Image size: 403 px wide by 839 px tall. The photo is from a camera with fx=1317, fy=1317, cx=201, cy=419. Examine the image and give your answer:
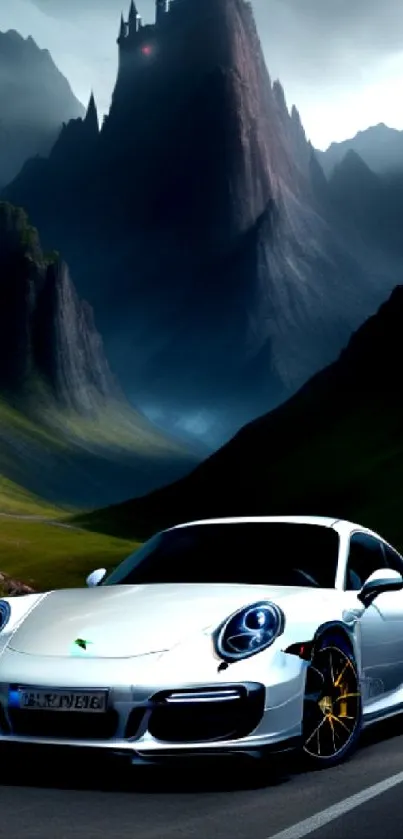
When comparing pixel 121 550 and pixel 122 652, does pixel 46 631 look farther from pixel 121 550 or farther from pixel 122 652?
pixel 121 550

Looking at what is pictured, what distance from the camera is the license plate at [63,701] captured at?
6906 millimetres

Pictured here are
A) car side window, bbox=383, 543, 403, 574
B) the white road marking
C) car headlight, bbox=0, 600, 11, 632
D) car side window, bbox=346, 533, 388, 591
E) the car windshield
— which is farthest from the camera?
car side window, bbox=383, 543, 403, 574

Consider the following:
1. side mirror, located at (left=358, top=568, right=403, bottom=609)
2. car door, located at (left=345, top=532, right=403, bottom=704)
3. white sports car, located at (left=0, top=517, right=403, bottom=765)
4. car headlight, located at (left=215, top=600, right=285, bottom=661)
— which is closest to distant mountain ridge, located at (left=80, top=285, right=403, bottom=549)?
car door, located at (left=345, top=532, right=403, bottom=704)

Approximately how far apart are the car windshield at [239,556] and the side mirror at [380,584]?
0.74 feet

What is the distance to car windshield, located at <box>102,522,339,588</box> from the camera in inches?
339

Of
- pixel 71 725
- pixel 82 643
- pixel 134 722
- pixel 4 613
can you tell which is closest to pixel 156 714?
pixel 134 722

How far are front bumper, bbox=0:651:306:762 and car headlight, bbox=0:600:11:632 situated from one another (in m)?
0.84

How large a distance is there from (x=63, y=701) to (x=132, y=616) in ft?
2.89

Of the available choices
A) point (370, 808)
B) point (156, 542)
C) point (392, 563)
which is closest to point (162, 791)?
point (370, 808)

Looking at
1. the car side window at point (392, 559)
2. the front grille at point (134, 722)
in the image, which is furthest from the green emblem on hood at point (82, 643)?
the car side window at point (392, 559)

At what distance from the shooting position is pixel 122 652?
7.21m

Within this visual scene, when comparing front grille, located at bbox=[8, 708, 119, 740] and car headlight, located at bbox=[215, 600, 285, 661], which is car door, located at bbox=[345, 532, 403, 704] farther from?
front grille, located at bbox=[8, 708, 119, 740]

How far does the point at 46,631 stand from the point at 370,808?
2.17 meters

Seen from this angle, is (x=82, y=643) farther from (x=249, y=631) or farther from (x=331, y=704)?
(x=331, y=704)
